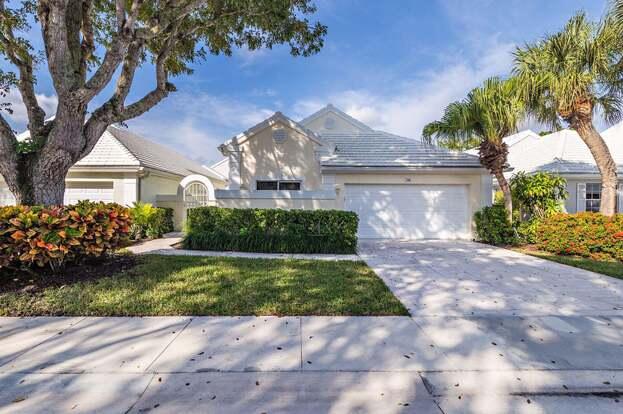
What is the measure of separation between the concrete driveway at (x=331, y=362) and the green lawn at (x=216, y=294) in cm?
24

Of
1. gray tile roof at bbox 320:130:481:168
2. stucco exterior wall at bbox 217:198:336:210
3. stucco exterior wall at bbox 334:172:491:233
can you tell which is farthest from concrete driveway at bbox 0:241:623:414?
gray tile roof at bbox 320:130:481:168

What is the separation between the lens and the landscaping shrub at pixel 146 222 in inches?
430

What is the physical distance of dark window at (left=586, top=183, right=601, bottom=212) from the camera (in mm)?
12703

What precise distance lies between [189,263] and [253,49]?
285 inches

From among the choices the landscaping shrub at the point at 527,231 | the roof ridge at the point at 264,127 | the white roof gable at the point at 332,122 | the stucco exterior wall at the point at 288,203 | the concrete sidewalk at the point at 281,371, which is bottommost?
the concrete sidewalk at the point at 281,371

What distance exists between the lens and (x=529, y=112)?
9195mm

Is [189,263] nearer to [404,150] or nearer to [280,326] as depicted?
[280,326]

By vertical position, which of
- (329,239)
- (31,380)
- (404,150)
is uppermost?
(404,150)

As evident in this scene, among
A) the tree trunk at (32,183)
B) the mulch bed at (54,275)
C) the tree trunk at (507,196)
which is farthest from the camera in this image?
the tree trunk at (507,196)

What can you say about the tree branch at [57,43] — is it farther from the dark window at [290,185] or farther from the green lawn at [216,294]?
the dark window at [290,185]

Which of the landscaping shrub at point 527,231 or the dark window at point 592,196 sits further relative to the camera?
the dark window at point 592,196

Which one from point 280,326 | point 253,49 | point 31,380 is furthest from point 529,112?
point 31,380

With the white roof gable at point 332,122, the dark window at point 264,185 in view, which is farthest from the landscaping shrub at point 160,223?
the white roof gable at point 332,122

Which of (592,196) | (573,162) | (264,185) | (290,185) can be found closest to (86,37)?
(264,185)
